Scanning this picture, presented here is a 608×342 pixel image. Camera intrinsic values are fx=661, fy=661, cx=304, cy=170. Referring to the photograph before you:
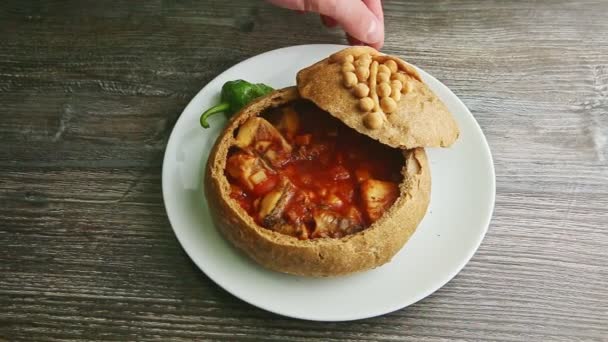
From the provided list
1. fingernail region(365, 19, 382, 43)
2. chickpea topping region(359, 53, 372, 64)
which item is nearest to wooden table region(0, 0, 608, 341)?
fingernail region(365, 19, 382, 43)

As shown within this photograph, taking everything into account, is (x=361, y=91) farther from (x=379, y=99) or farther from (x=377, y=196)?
(x=377, y=196)

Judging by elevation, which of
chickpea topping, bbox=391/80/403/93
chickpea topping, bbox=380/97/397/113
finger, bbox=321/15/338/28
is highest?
chickpea topping, bbox=391/80/403/93

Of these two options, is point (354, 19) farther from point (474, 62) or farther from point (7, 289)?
point (7, 289)

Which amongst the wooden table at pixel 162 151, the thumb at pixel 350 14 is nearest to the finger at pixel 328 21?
the wooden table at pixel 162 151

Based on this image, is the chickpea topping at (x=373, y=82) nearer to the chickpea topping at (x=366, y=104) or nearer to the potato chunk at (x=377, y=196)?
the chickpea topping at (x=366, y=104)

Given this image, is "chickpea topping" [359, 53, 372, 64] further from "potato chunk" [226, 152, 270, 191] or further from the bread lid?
"potato chunk" [226, 152, 270, 191]

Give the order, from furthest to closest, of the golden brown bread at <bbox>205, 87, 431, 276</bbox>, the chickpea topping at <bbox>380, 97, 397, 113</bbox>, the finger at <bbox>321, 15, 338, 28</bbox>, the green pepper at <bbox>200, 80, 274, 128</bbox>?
the finger at <bbox>321, 15, 338, 28</bbox>, the green pepper at <bbox>200, 80, 274, 128</bbox>, the chickpea topping at <bbox>380, 97, 397, 113</bbox>, the golden brown bread at <bbox>205, 87, 431, 276</bbox>

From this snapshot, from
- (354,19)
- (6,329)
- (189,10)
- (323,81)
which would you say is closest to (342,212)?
(323,81)
